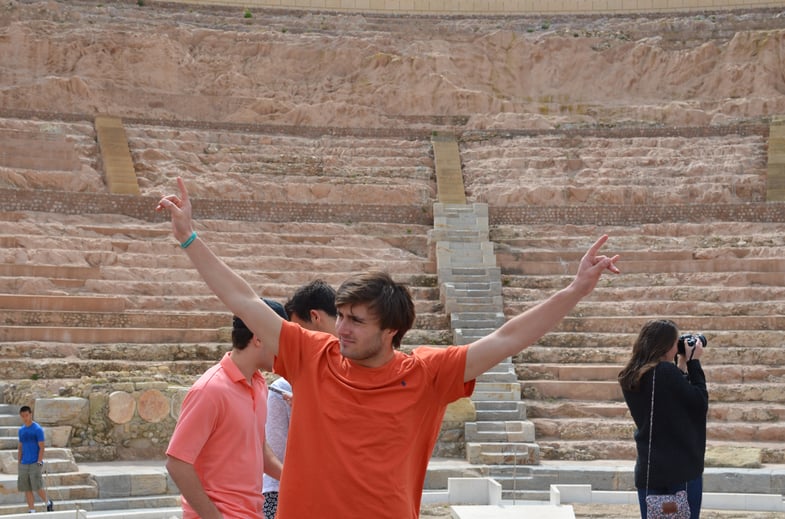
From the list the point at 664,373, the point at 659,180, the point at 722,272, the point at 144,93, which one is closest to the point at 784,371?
the point at 722,272

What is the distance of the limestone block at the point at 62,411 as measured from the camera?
12.6 meters

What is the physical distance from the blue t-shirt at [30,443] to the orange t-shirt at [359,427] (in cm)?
708

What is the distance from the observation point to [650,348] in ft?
17.7

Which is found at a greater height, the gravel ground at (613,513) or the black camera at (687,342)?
the black camera at (687,342)

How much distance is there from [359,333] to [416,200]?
62.8 feet

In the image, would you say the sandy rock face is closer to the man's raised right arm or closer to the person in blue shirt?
the person in blue shirt

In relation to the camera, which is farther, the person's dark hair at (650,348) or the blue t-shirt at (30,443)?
the blue t-shirt at (30,443)

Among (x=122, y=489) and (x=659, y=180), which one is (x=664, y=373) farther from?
(x=659, y=180)

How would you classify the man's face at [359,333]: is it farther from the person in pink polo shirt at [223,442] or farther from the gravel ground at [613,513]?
the gravel ground at [613,513]

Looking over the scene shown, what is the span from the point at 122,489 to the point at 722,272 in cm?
1038

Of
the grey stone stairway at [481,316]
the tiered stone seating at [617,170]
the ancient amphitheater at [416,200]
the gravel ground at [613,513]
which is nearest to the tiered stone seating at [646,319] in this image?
the ancient amphitheater at [416,200]

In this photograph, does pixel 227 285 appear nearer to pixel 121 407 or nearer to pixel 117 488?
pixel 117 488

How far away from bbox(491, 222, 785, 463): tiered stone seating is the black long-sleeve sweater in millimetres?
8220

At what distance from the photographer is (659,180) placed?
22.7 metres
